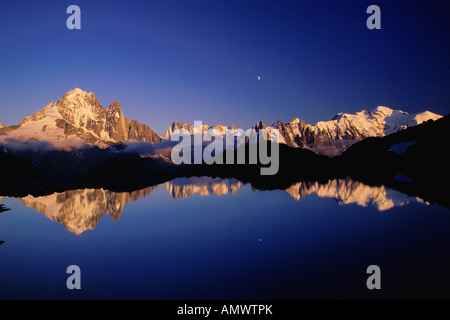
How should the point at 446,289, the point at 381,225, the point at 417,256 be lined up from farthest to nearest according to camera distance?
the point at 381,225 → the point at 417,256 → the point at 446,289

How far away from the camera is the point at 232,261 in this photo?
2583 cm

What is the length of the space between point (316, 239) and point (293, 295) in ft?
52.6

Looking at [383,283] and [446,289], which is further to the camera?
[383,283]

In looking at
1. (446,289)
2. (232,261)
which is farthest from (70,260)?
(446,289)

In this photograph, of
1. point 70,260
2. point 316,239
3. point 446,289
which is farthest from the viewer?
point 316,239

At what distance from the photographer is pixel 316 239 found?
33000 millimetres
